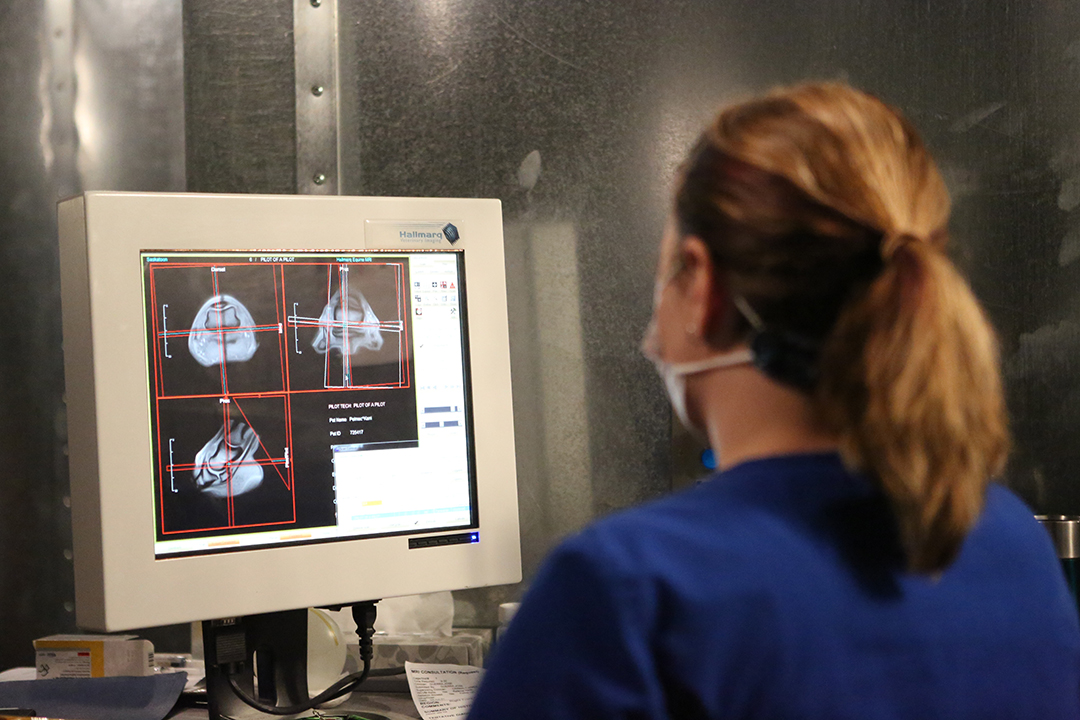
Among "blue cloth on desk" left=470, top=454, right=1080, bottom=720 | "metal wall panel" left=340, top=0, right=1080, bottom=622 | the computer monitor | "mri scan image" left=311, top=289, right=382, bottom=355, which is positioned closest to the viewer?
"blue cloth on desk" left=470, top=454, right=1080, bottom=720

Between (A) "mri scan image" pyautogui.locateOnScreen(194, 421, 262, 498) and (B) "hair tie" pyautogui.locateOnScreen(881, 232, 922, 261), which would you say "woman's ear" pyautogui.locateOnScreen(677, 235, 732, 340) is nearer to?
(B) "hair tie" pyautogui.locateOnScreen(881, 232, 922, 261)

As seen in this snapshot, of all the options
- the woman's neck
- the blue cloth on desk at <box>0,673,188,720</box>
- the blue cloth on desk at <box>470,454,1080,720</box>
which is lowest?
the blue cloth on desk at <box>0,673,188,720</box>

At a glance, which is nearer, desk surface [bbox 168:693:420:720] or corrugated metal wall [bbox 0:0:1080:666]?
desk surface [bbox 168:693:420:720]

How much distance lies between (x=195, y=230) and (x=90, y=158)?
24.9 inches

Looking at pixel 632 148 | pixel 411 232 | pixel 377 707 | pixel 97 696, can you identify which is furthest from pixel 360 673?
pixel 632 148

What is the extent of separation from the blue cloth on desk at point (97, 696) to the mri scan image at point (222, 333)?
435 millimetres

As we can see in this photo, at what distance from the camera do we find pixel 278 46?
5.89 ft

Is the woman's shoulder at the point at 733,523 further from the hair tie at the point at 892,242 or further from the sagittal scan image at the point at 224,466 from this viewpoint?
the sagittal scan image at the point at 224,466

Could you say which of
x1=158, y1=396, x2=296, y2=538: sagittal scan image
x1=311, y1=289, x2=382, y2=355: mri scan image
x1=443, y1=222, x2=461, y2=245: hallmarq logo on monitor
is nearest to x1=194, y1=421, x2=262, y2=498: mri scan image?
x1=158, y1=396, x2=296, y2=538: sagittal scan image

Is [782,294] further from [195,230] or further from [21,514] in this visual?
[21,514]

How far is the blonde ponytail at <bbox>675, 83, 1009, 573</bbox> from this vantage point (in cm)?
61

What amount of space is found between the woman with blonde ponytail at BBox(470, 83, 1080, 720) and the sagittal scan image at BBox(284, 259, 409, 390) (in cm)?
73

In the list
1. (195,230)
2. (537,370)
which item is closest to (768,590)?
(195,230)

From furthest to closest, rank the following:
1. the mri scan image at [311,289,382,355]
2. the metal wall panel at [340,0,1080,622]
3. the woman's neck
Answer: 1. the metal wall panel at [340,0,1080,622]
2. the mri scan image at [311,289,382,355]
3. the woman's neck
